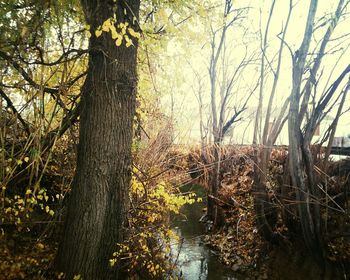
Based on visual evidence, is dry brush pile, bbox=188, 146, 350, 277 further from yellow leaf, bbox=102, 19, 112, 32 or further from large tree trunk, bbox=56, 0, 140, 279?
yellow leaf, bbox=102, 19, 112, 32

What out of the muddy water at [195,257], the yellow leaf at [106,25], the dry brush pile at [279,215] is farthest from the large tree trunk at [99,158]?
the dry brush pile at [279,215]

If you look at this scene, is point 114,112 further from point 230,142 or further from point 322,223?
point 230,142

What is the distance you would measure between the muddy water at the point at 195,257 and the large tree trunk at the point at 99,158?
1.23 metres

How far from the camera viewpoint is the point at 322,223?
4973 mm

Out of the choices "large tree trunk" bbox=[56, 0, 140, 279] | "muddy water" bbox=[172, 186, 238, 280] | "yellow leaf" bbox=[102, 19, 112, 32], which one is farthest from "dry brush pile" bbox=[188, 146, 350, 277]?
"yellow leaf" bbox=[102, 19, 112, 32]

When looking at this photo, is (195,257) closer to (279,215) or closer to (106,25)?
(279,215)

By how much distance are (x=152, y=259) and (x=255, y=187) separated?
2.75m

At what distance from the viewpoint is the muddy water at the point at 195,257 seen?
5.21 m

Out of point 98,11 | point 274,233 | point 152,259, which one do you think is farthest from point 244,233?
point 98,11

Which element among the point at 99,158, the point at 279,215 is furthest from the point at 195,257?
the point at 99,158

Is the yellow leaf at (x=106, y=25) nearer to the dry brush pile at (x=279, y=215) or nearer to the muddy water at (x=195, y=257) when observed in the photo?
the muddy water at (x=195, y=257)

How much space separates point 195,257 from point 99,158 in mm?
3657

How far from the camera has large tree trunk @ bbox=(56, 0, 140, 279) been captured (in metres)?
3.35

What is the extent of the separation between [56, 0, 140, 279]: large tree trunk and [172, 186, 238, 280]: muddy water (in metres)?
1.23
